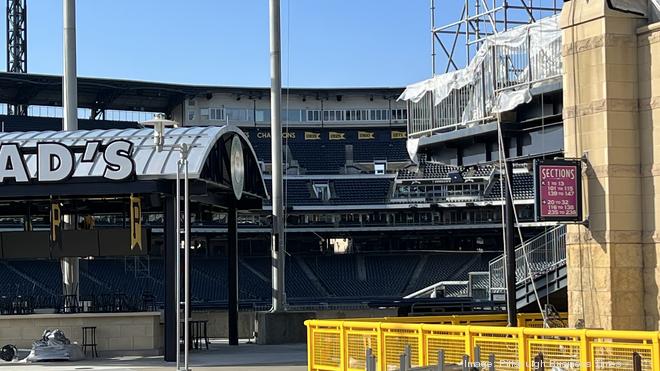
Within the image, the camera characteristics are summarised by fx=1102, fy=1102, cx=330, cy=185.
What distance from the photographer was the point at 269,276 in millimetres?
73375

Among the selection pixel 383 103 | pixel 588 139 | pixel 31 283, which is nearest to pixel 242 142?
pixel 588 139

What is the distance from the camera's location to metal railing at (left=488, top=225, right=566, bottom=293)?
106 ft

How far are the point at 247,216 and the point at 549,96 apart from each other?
5146 cm

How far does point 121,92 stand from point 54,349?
167 feet

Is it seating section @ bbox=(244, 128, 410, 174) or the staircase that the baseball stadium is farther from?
seating section @ bbox=(244, 128, 410, 174)

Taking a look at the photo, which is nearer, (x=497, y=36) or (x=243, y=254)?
(x=497, y=36)

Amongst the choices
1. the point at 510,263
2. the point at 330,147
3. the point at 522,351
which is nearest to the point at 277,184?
the point at 510,263

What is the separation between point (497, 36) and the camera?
28.3 metres

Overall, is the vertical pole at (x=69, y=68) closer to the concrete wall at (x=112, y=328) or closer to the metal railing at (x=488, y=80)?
the concrete wall at (x=112, y=328)

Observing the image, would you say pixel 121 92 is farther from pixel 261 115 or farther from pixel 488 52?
pixel 488 52

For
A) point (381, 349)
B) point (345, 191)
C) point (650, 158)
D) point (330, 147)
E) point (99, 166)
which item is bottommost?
point (381, 349)

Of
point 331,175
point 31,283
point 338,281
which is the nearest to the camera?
point 31,283

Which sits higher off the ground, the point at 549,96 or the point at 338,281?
the point at 549,96

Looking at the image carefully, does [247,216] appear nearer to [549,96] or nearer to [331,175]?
[331,175]
